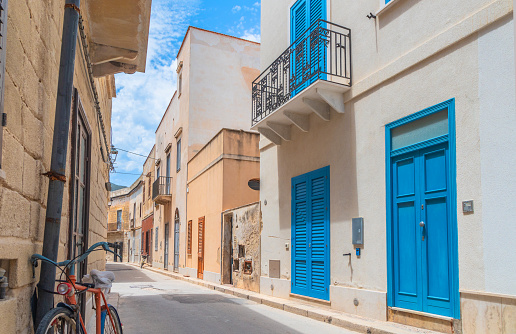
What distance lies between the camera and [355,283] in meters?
8.52

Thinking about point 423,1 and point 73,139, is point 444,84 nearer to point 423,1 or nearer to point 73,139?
point 423,1

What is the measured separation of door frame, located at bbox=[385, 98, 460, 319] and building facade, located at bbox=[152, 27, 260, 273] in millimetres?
15903

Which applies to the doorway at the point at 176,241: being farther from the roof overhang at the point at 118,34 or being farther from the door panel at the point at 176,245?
the roof overhang at the point at 118,34

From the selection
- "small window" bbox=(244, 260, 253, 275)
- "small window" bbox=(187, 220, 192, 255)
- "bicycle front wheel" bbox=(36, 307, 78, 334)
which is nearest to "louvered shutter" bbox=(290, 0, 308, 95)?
"small window" bbox=(244, 260, 253, 275)

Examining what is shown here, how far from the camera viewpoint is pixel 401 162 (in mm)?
7652

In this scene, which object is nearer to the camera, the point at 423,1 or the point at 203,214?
the point at 423,1

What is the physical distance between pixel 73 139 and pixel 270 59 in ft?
28.6

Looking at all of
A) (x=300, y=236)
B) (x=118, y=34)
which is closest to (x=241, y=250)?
(x=300, y=236)

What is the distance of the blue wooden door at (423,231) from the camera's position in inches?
261

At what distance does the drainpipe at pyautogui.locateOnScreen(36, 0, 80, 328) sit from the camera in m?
2.84

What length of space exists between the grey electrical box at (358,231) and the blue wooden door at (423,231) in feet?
2.68

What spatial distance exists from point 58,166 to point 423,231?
5.59 meters

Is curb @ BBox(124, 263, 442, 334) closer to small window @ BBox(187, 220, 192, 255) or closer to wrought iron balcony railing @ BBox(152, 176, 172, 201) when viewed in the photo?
small window @ BBox(187, 220, 192, 255)

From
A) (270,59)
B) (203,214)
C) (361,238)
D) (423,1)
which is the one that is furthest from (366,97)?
(203,214)
